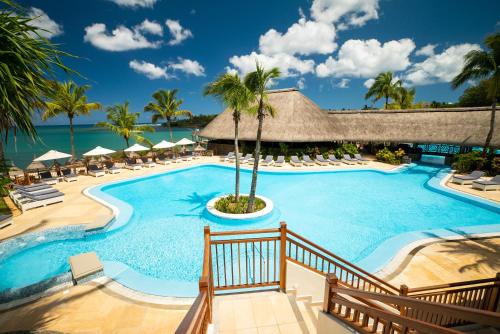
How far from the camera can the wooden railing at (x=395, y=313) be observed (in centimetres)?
155

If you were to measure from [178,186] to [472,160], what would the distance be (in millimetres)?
20084

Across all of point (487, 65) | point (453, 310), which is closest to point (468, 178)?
point (487, 65)

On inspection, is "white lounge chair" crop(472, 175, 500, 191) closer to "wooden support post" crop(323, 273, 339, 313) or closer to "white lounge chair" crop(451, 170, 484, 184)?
"white lounge chair" crop(451, 170, 484, 184)

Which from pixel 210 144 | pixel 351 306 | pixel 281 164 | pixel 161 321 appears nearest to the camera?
pixel 351 306

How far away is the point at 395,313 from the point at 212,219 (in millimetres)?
7512

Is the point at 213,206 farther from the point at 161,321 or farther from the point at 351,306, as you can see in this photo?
the point at 351,306

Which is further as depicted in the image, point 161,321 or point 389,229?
point 389,229

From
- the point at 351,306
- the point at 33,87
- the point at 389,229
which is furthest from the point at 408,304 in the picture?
the point at 389,229

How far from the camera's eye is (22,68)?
11.0ft

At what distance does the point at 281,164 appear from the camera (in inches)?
727

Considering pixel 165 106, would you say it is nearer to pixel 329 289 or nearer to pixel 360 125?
pixel 360 125

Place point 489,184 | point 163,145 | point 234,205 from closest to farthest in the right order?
point 234,205, point 489,184, point 163,145

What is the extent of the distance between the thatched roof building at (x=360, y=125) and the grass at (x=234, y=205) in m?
10.4

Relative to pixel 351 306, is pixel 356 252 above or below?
below
